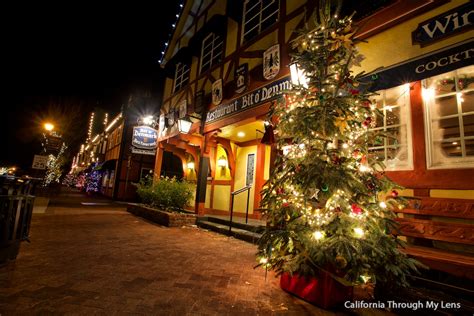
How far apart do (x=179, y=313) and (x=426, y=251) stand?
306cm

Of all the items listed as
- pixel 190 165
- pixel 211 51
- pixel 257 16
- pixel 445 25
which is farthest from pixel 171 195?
pixel 445 25

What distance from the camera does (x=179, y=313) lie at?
2.30m

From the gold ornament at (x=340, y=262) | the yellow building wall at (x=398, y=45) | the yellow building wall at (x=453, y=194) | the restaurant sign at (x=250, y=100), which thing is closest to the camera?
the gold ornament at (x=340, y=262)

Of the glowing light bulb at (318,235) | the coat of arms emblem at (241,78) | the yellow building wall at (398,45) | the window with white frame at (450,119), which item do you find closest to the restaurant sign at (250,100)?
the coat of arms emblem at (241,78)

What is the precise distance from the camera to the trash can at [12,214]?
131 inches

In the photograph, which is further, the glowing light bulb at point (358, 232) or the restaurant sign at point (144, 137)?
the restaurant sign at point (144, 137)

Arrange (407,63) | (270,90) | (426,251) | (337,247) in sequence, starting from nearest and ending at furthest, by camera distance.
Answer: (337,247) < (426,251) < (407,63) < (270,90)

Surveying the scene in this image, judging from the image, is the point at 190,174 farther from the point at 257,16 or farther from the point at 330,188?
the point at 330,188

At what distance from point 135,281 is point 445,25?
5.69 metres

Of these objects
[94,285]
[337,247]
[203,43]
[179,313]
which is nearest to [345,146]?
[337,247]

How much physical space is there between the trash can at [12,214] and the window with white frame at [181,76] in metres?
9.09

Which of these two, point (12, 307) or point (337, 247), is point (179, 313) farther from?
point (337, 247)

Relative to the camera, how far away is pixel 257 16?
8078mm

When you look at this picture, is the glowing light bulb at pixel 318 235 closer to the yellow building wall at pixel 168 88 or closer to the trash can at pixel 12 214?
the trash can at pixel 12 214
